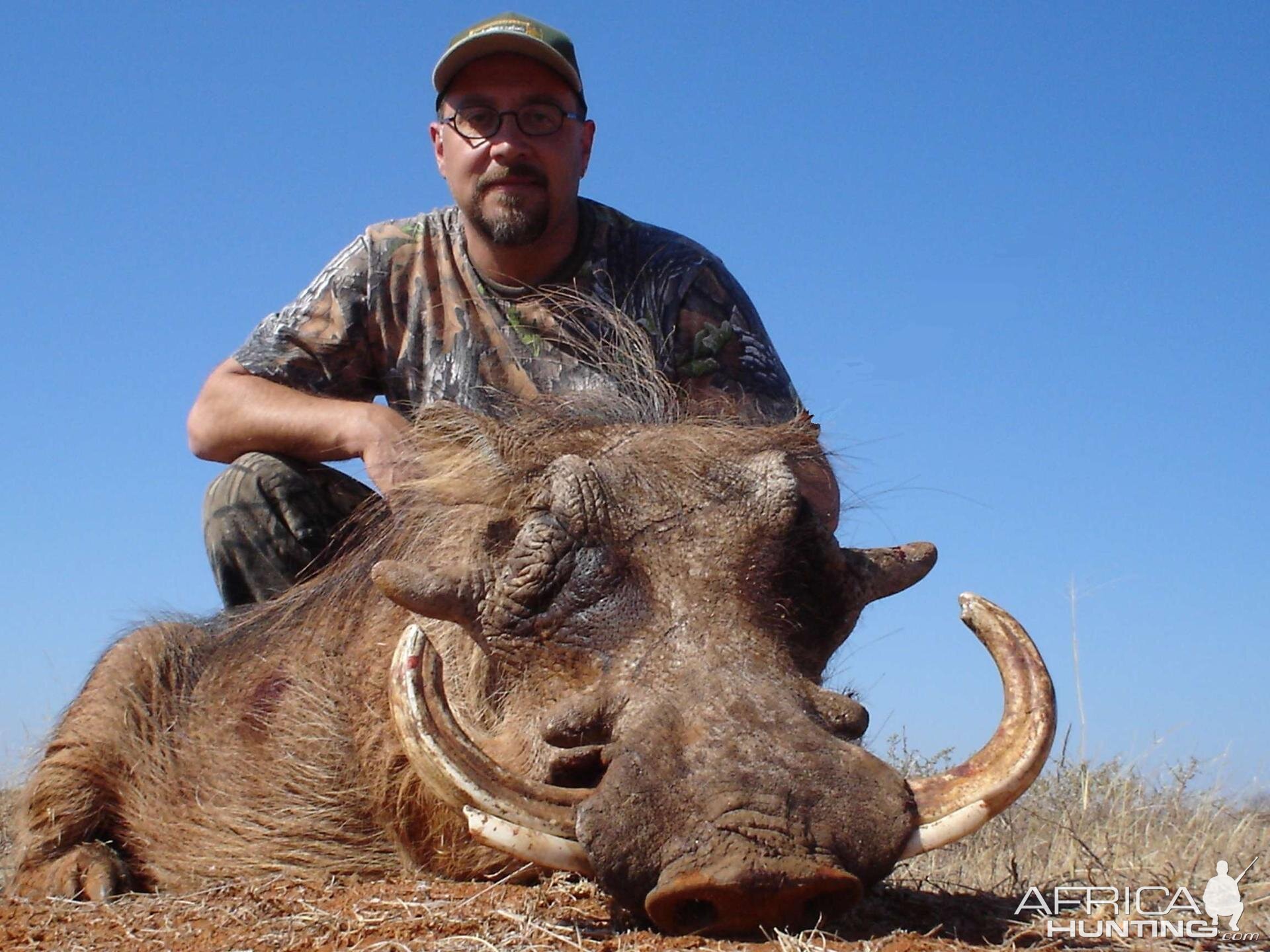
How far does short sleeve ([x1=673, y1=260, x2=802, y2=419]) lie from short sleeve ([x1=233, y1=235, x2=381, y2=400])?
1.12 meters

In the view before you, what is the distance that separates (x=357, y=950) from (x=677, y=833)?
65 cm

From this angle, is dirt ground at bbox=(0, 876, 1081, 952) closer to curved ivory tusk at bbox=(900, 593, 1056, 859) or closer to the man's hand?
curved ivory tusk at bbox=(900, 593, 1056, 859)

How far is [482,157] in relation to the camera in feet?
16.3

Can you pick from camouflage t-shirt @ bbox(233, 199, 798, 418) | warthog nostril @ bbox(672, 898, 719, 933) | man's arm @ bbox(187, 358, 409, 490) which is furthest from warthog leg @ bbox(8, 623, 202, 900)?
warthog nostril @ bbox(672, 898, 719, 933)

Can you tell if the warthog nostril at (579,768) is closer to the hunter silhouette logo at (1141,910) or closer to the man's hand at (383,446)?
the hunter silhouette logo at (1141,910)

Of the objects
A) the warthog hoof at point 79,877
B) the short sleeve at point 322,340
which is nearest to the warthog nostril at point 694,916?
the warthog hoof at point 79,877

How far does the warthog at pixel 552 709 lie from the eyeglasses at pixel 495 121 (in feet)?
5.43

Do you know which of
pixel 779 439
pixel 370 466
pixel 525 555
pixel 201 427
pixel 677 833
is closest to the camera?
pixel 677 833

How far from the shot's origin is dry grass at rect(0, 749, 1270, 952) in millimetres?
2400

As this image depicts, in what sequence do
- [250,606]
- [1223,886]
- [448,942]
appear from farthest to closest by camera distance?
[250,606] → [1223,886] → [448,942]

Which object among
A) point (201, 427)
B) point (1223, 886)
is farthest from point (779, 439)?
point (201, 427)

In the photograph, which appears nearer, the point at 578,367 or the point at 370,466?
the point at 370,466

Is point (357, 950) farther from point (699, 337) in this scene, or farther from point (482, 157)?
point (482, 157)

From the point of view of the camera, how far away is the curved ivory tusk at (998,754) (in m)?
2.34
